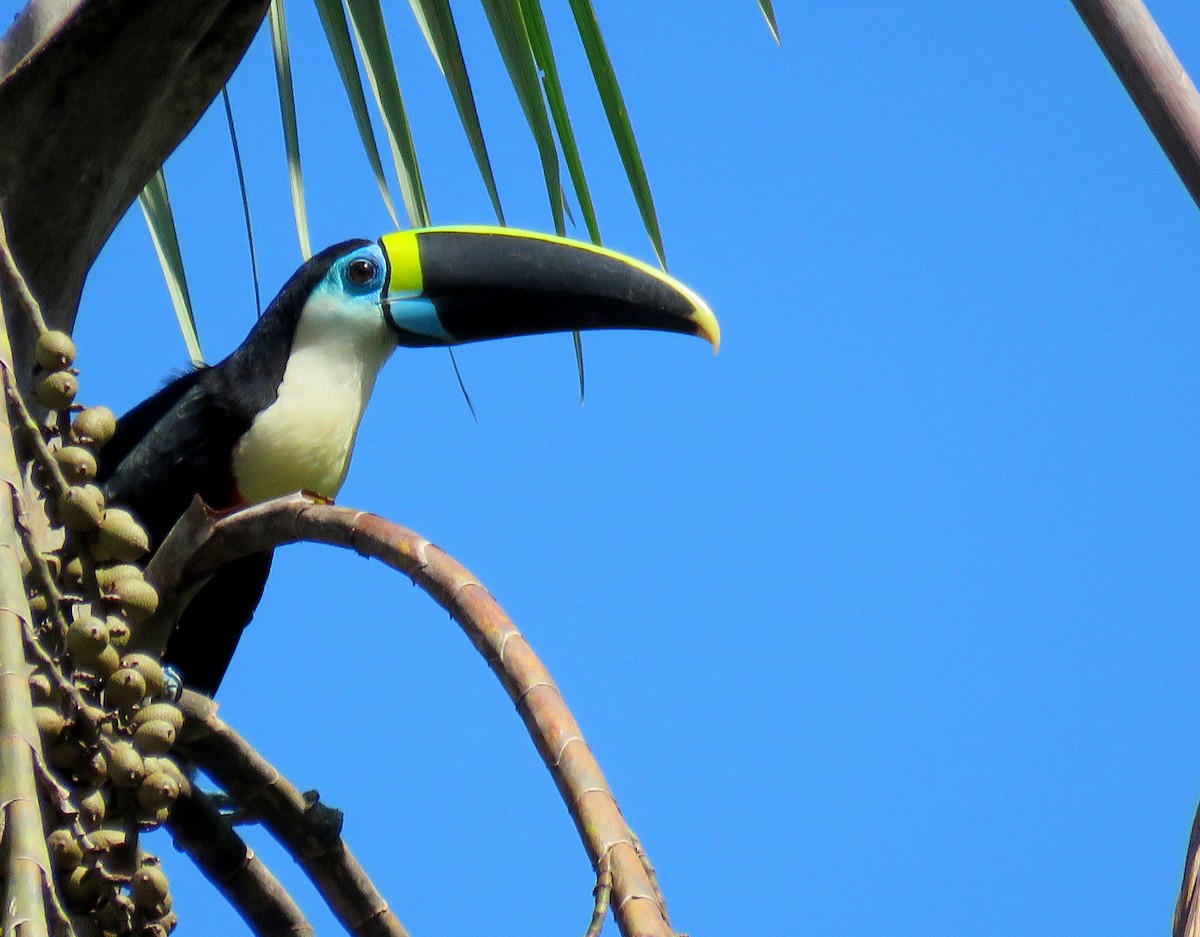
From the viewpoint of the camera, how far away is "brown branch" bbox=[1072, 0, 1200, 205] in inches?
62.2

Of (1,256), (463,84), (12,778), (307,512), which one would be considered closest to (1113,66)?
(307,512)

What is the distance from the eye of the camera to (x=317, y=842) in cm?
213

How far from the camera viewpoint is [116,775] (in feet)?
5.11

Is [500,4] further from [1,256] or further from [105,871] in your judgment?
[105,871]

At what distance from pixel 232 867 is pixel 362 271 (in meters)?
2.06

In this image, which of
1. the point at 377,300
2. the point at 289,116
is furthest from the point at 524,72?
the point at 377,300

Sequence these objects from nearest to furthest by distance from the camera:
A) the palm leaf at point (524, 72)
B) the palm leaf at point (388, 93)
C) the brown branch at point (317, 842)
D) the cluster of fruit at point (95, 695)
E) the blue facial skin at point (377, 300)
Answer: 1. the cluster of fruit at point (95, 695)
2. the brown branch at point (317, 842)
3. the palm leaf at point (524, 72)
4. the palm leaf at point (388, 93)
5. the blue facial skin at point (377, 300)

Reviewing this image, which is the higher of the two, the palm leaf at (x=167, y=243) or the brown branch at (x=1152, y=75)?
the palm leaf at (x=167, y=243)

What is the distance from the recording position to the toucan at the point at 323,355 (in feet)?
11.3

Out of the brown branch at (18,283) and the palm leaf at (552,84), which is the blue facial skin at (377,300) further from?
the brown branch at (18,283)

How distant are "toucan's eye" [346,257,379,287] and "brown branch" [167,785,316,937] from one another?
200 cm

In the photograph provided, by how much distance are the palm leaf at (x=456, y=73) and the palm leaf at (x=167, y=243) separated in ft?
1.97

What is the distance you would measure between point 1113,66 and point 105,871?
1.36 metres

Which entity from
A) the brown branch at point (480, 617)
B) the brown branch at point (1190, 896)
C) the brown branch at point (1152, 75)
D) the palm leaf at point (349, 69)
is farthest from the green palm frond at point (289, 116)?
the brown branch at point (1190, 896)
